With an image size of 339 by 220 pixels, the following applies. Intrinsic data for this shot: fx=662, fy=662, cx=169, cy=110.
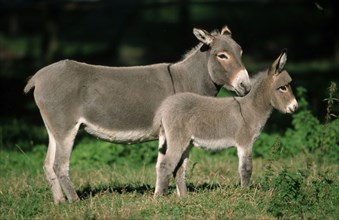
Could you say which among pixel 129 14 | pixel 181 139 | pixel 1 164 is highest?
pixel 181 139

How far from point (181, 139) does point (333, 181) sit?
6.26 feet

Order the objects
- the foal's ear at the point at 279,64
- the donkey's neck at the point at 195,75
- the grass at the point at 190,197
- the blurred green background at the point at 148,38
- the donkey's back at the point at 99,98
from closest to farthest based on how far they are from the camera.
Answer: the grass at the point at 190,197 → the donkey's back at the point at 99,98 → the foal's ear at the point at 279,64 → the donkey's neck at the point at 195,75 → the blurred green background at the point at 148,38

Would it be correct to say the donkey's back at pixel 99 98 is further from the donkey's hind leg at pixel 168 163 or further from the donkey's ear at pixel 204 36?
the donkey's ear at pixel 204 36

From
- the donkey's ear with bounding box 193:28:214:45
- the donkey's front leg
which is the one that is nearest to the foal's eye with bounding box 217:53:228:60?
the donkey's ear with bounding box 193:28:214:45

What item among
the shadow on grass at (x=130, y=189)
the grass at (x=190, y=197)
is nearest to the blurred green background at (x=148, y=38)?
the grass at (x=190, y=197)

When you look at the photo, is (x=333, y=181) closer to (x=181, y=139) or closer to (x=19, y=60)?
(x=181, y=139)

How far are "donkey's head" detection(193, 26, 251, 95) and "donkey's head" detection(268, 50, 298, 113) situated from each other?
36cm

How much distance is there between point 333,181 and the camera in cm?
788

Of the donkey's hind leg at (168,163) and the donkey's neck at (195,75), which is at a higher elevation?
the donkey's neck at (195,75)

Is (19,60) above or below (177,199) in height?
below

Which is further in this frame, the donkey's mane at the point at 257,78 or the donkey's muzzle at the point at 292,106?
the donkey's mane at the point at 257,78

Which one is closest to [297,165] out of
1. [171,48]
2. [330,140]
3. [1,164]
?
[330,140]

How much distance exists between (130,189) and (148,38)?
19466 millimetres

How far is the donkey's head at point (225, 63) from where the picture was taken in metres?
7.86
